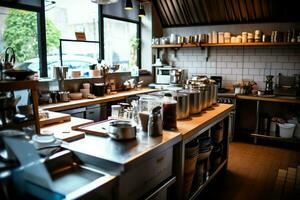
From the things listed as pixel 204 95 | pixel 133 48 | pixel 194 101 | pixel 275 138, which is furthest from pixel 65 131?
pixel 133 48

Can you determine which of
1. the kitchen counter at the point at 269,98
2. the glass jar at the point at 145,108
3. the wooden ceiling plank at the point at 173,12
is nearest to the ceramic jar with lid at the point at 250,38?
the kitchen counter at the point at 269,98

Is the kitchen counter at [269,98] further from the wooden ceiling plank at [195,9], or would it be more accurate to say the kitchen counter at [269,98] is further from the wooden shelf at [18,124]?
the wooden shelf at [18,124]

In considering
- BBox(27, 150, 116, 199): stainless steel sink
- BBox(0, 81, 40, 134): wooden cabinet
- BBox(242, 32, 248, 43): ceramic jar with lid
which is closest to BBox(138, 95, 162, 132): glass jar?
BBox(27, 150, 116, 199): stainless steel sink

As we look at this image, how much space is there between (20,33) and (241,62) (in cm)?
412

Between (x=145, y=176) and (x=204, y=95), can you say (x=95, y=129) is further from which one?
(x=204, y=95)

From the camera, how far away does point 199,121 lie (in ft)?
8.69

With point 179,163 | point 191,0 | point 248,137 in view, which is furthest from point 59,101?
point 248,137

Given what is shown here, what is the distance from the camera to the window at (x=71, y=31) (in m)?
4.31

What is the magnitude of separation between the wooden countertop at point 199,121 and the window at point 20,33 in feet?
8.00

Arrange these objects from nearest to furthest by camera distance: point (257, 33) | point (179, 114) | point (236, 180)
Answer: point (179, 114)
point (236, 180)
point (257, 33)

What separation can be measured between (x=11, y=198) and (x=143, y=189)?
900 millimetres

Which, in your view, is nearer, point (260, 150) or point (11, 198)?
point (11, 198)

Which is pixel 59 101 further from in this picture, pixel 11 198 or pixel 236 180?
pixel 11 198

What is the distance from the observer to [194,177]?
2777mm
